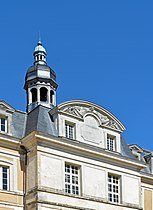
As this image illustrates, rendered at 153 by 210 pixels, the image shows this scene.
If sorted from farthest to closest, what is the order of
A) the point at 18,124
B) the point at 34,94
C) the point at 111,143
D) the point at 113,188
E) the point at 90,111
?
the point at 34,94
the point at 111,143
the point at 90,111
the point at 113,188
the point at 18,124

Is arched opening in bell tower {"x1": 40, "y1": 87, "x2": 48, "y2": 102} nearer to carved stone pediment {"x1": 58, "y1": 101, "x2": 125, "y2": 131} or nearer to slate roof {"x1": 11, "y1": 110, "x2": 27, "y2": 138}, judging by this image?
slate roof {"x1": 11, "y1": 110, "x2": 27, "y2": 138}

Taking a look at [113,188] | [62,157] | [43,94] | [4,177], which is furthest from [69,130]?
[4,177]

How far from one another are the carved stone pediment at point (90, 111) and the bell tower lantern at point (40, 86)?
2.94 meters

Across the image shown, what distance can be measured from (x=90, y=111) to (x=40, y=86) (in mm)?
4679

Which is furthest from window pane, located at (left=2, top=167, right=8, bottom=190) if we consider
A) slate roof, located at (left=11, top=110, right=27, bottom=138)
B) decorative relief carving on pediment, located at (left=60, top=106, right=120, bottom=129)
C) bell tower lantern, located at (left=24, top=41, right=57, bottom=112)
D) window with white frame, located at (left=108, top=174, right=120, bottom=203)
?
window with white frame, located at (left=108, top=174, right=120, bottom=203)

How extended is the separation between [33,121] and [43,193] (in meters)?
5.15

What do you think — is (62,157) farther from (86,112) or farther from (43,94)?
(43,94)

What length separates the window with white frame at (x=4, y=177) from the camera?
28219 millimetres

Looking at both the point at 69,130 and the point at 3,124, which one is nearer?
the point at 3,124

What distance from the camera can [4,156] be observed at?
28.6 meters

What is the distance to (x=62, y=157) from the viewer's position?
29.5 meters

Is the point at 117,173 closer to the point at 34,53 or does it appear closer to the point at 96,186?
the point at 96,186

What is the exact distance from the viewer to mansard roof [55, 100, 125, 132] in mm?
31328

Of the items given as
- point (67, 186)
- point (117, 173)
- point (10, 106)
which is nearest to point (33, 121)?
point (10, 106)
